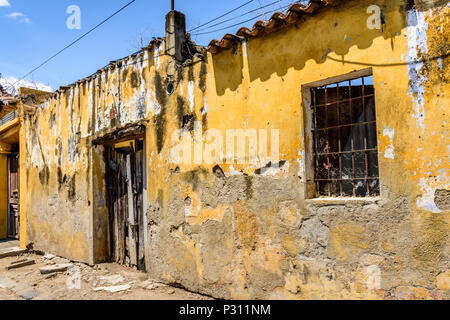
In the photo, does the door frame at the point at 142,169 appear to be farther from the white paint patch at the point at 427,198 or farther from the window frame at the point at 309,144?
the white paint patch at the point at 427,198

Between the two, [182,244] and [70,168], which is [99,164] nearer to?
[70,168]

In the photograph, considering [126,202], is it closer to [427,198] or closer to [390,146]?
[390,146]

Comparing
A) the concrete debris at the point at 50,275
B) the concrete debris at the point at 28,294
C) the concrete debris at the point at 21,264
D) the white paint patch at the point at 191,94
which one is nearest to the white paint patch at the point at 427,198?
the white paint patch at the point at 191,94

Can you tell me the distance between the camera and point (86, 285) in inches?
229

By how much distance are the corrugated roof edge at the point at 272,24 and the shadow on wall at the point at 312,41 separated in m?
0.06

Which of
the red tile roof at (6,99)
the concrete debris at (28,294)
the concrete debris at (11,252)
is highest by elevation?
the red tile roof at (6,99)

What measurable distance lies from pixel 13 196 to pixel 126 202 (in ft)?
23.1

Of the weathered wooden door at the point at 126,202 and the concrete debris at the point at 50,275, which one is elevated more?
the weathered wooden door at the point at 126,202

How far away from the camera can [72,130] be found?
7719 millimetres

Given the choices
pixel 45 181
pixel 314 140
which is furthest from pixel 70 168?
pixel 314 140

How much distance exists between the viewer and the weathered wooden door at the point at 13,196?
11380mm

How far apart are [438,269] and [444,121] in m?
1.19

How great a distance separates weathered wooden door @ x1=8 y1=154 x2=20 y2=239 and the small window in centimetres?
1040

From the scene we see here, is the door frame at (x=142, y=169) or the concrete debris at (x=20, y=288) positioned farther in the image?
the door frame at (x=142, y=169)
